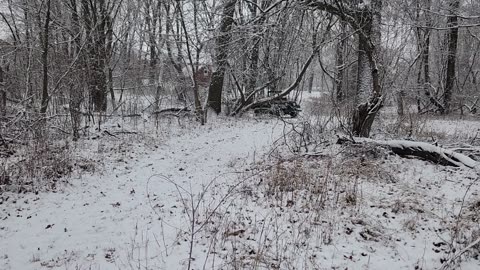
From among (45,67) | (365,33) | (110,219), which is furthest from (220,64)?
(110,219)

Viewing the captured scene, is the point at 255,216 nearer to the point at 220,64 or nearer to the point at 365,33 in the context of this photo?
the point at 365,33

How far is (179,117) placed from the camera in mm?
12992

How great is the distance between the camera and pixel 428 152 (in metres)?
6.57

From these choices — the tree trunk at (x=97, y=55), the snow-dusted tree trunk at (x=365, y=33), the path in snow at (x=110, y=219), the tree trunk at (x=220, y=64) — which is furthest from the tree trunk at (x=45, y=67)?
the snow-dusted tree trunk at (x=365, y=33)

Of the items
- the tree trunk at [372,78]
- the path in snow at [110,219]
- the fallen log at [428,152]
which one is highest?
the tree trunk at [372,78]

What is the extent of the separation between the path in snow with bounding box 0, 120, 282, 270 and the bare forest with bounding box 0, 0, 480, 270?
2 centimetres

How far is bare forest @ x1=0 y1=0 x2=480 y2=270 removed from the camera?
12.3 feet

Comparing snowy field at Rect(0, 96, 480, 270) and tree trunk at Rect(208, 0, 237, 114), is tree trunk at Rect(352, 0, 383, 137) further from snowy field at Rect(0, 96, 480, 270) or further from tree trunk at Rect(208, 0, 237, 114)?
tree trunk at Rect(208, 0, 237, 114)

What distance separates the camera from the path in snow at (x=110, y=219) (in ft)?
11.8

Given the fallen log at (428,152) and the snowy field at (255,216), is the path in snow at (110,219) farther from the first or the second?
the fallen log at (428,152)

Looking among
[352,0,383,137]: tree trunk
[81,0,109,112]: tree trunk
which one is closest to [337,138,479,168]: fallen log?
[352,0,383,137]: tree trunk

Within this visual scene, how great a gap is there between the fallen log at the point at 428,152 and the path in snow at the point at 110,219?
2.81 m

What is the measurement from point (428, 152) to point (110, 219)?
5.70 m

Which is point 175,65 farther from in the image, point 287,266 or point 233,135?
point 287,266
